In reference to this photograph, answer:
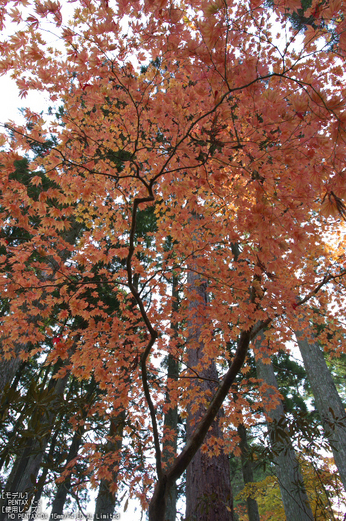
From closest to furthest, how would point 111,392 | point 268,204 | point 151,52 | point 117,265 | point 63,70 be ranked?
point 268,204 < point 151,52 < point 63,70 < point 111,392 < point 117,265

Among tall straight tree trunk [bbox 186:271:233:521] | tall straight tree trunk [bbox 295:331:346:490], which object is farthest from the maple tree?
tall straight tree trunk [bbox 295:331:346:490]

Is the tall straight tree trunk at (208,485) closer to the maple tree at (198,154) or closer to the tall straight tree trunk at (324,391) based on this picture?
the maple tree at (198,154)

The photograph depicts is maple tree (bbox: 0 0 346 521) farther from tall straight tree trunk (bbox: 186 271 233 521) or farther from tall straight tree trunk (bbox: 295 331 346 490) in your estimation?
tall straight tree trunk (bbox: 295 331 346 490)

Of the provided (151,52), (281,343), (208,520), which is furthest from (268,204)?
(208,520)

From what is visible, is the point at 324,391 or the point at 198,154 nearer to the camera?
the point at 198,154

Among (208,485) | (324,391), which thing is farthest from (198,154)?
(324,391)

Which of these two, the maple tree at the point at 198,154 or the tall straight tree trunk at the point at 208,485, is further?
the tall straight tree trunk at the point at 208,485

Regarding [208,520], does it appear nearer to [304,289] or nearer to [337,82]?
[304,289]

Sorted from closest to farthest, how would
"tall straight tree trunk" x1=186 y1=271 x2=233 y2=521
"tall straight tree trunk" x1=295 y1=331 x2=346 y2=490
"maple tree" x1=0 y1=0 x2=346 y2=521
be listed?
"maple tree" x1=0 y1=0 x2=346 y2=521 < "tall straight tree trunk" x1=186 y1=271 x2=233 y2=521 < "tall straight tree trunk" x1=295 y1=331 x2=346 y2=490

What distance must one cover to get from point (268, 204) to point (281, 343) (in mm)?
2465

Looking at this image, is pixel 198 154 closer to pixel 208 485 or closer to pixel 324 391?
pixel 208 485

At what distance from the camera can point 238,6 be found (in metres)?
2.51

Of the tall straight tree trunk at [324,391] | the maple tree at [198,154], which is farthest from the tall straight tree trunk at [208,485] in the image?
the tall straight tree trunk at [324,391]

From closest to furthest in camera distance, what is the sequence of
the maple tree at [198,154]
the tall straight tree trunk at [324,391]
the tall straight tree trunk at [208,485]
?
the maple tree at [198,154]
the tall straight tree trunk at [208,485]
the tall straight tree trunk at [324,391]
